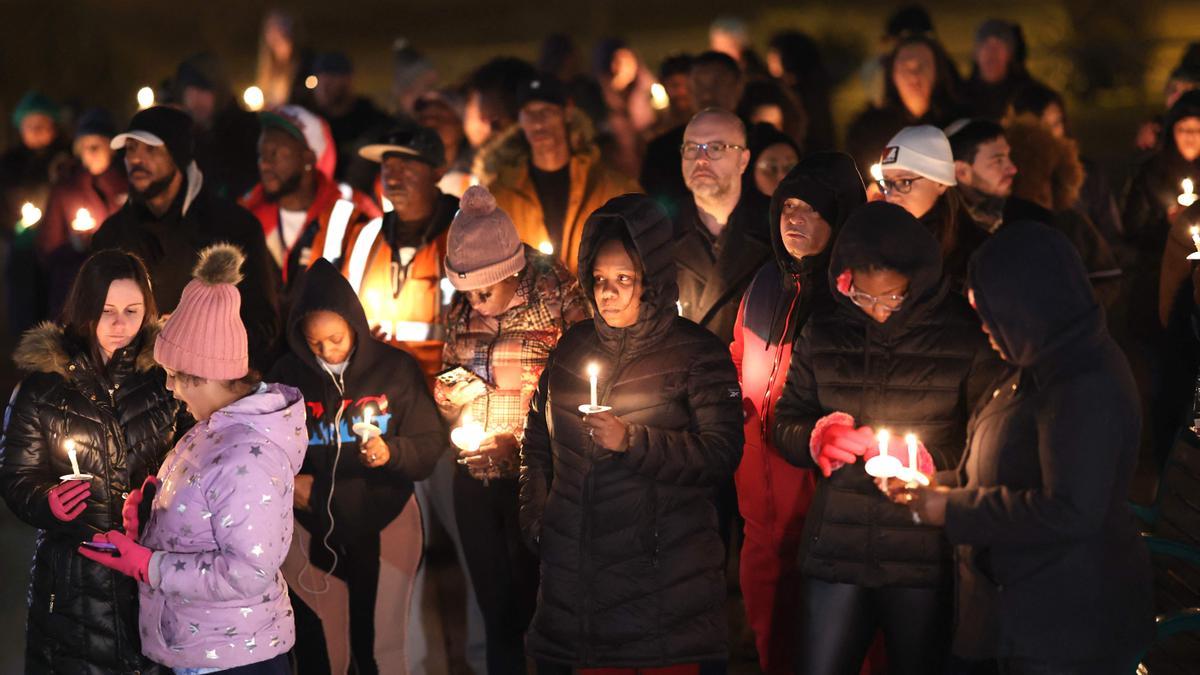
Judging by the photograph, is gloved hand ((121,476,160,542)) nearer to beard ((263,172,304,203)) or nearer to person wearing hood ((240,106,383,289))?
person wearing hood ((240,106,383,289))

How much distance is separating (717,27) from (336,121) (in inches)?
116

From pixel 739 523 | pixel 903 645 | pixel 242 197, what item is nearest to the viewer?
pixel 903 645

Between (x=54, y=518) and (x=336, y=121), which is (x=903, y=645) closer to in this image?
(x=54, y=518)

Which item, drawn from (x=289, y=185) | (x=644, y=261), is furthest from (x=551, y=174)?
(x=644, y=261)

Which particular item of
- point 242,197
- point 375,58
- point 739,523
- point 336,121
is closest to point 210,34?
point 375,58

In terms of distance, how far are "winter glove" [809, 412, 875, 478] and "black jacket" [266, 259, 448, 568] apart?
5.61ft

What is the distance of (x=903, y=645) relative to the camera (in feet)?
15.8

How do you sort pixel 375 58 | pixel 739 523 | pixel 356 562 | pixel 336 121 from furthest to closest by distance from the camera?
pixel 375 58 < pixel 336 121 < pixel 739 523 < pixel 356 562

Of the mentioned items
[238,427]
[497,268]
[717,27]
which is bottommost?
[238,427]

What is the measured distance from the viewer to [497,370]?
592 cm

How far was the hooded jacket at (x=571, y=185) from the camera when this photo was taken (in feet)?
26.0

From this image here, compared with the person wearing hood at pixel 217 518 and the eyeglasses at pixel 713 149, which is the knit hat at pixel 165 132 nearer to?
the eyeglasses at pixel 713 149

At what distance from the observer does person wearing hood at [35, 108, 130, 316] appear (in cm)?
934

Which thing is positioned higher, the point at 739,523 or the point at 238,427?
the point at 238,427
